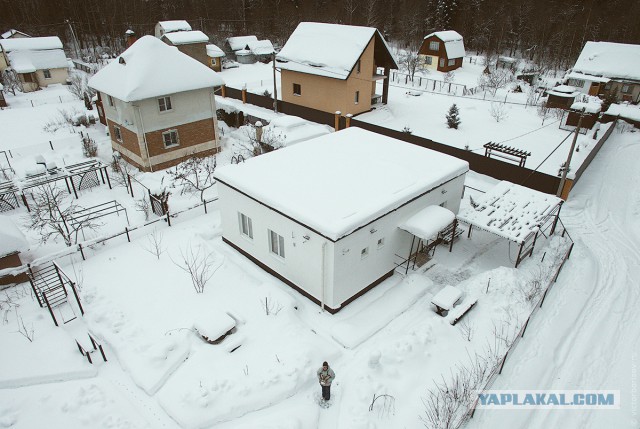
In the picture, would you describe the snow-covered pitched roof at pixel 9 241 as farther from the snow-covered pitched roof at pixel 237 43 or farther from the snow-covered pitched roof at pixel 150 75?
the snow-covered pitched roof at pixel 237 43

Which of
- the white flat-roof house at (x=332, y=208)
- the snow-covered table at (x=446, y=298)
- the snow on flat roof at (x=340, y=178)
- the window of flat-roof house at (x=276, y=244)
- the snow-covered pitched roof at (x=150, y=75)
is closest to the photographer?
the white flat-roof house at (x=332, y=208)

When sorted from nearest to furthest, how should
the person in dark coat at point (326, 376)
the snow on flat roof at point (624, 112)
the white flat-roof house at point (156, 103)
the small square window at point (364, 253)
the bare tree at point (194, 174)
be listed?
the person in dark coat at point (326, 376), the small square window at point (364, 253), the bare tree at point (194, 174), the white flat-roof house at point (156, 103), the snow on flat roof at point (624, 112)

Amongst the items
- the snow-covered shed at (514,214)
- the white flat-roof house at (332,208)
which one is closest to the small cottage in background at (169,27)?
the white flat-roof house at (332,208)

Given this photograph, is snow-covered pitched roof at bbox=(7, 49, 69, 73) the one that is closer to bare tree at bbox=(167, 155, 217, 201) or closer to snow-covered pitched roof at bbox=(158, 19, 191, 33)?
snow-covered pitched roof at bbox=(158, 19, 191, 33)

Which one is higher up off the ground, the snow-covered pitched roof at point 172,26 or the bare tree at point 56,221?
the snow-covered pitched roof at point 172,26

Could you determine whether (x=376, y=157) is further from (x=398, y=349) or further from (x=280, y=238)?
(x=398, y=349)

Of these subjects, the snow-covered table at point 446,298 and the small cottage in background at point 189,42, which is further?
the small cottage in background at point 189,42

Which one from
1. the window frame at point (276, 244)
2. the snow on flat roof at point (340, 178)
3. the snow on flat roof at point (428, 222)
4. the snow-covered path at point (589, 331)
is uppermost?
the snow on flat roof at point (340, 178)
